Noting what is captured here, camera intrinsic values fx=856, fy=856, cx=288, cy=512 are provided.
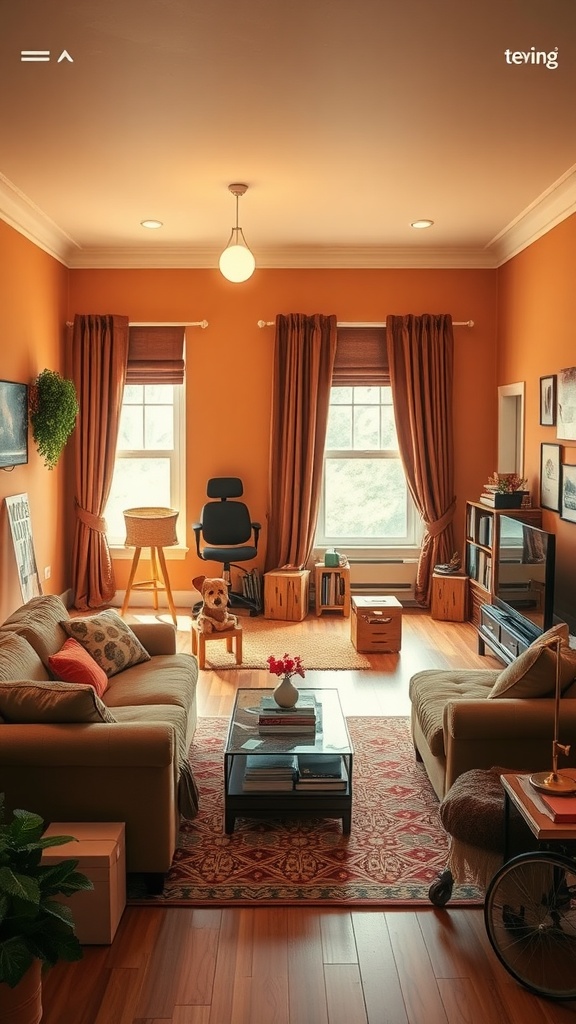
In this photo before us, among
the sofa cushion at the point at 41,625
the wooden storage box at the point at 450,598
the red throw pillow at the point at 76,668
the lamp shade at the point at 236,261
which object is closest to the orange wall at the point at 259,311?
the wooden storage box at the point at 450,598

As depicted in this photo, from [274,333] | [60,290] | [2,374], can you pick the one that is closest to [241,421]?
[274,333]

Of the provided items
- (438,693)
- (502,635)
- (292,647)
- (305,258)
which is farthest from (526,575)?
(305,258)

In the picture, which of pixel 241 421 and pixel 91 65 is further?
pixel 241 421

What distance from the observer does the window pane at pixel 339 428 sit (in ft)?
25.4

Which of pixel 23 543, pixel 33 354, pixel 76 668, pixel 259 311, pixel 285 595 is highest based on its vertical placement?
pixel 259 311

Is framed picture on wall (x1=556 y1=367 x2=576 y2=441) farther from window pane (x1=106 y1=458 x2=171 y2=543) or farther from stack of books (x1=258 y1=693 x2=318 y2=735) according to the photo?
window pane (x1=106 y1=458 x2=171 y2=543)

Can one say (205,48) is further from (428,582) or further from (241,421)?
(428,582)

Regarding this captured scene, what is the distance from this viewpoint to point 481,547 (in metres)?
6.62

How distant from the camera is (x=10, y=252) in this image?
586cm

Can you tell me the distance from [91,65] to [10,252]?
2490 mm

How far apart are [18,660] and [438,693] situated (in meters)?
1.81

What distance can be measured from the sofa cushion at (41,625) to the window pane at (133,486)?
3606 millimetres

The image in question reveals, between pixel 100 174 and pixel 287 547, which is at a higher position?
pixel 100 174

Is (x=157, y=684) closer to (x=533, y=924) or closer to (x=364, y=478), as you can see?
(x=533, y=924)
